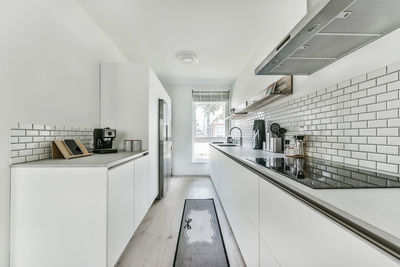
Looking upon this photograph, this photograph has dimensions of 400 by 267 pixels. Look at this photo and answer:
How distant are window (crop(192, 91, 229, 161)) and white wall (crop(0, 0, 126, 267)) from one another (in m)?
3.03

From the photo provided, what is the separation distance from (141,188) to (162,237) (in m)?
0.59

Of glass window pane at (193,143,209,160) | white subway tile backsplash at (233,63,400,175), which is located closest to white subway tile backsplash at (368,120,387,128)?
white subway tile backsplash at (233,63,400,175)

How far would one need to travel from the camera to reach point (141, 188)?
2.11 meters

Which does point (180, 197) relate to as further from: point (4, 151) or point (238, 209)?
point (4, 151)

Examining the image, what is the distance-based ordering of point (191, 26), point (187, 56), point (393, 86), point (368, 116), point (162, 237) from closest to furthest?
point (393, 86)
point (368, 116)
point (162, 237)
point (191, 26)
point (187, 56)

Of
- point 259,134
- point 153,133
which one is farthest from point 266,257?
point 153,133

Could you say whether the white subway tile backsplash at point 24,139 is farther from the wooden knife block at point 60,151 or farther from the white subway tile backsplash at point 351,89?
the white subway tile backsplash at point 351,89

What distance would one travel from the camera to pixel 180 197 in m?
3.22

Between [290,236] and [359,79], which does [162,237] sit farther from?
[359,79]

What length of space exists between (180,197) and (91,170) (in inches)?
86.5

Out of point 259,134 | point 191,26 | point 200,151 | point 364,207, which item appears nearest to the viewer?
point 364,207

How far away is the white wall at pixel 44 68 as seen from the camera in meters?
1.23

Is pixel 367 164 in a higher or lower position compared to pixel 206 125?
lower

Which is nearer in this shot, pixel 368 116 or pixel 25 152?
pixel 368 116
